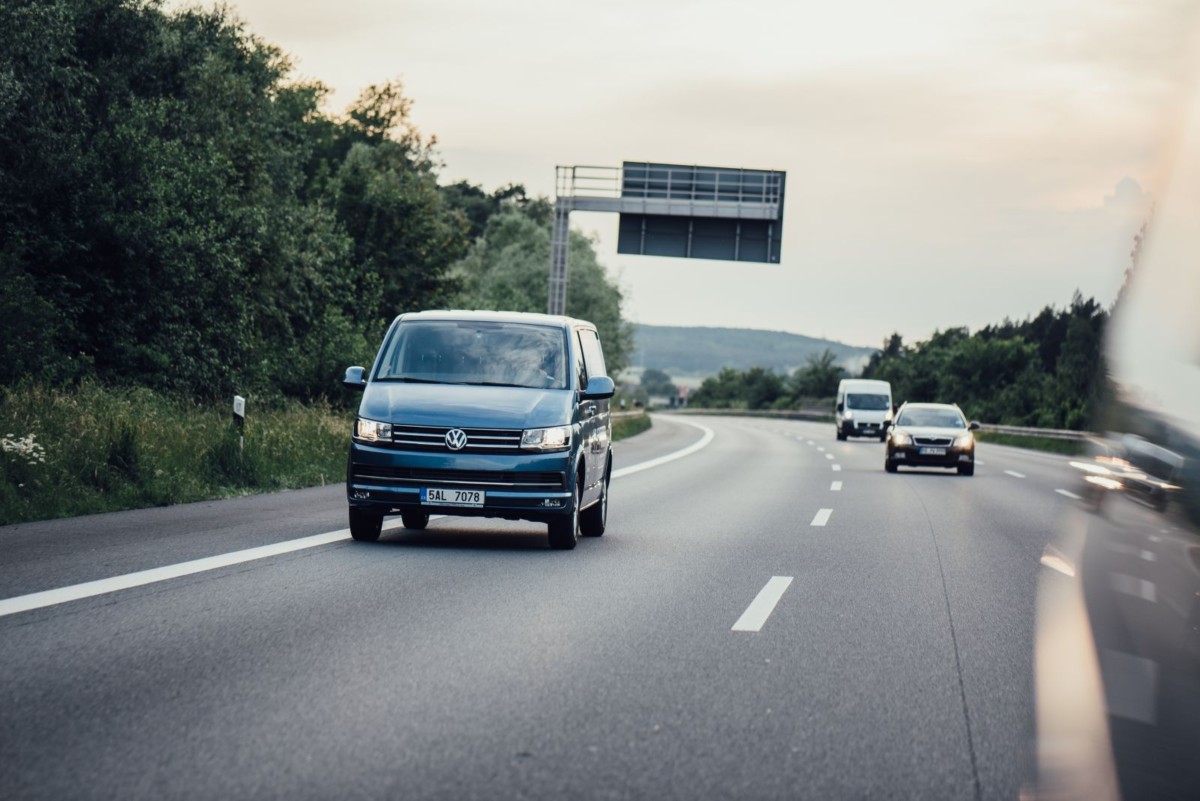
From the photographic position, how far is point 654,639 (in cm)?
765

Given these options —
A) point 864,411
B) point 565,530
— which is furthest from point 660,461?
point 864,411

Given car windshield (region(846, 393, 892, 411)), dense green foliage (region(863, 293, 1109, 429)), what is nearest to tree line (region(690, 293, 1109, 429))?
dense green foliage (region(863, 293, 1109, 429))

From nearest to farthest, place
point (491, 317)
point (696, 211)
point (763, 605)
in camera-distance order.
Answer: point (763, 605) < point (491, 317) < point (696, 211)

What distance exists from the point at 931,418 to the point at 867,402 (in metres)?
22.3

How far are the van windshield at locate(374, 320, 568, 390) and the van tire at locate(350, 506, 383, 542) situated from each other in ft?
4.05

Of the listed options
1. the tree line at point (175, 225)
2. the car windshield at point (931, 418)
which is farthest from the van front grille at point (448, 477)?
the car windshield at point (931, 418)

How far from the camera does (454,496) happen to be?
1129 cm

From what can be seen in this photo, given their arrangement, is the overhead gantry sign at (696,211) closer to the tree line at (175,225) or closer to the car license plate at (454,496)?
the tree line at (175,225)

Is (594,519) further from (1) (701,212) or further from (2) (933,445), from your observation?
(1) (701,212)

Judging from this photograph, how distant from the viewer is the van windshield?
488 inches

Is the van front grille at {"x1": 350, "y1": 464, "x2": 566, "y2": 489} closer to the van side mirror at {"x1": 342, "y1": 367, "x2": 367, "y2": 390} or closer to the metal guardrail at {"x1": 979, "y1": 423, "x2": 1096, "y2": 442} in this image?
the van side mirror at {"x1": 342, "y1": 367, "x2": 367, "y2": 390}

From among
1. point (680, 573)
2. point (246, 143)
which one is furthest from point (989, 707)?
point (246, 143)

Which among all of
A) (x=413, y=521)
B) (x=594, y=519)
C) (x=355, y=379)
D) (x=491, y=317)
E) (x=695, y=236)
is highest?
(x=695, y=236)

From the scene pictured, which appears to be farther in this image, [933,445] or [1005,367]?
[1005,367]
